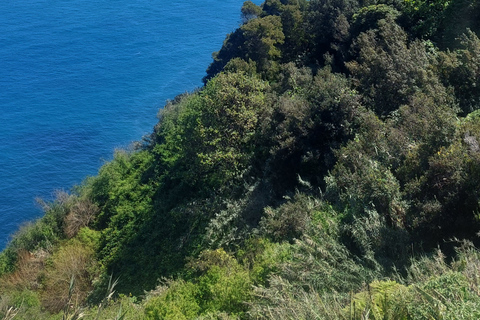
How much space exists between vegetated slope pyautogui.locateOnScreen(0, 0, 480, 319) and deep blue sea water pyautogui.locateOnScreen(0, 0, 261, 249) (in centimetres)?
1065

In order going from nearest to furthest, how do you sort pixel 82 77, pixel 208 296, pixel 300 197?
1. pixel 208 296
2. pixel 300 197
3. pixel 82 77

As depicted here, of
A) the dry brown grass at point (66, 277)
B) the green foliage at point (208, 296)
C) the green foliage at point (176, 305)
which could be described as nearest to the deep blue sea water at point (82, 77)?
the dry brown grass at point (66, 277)

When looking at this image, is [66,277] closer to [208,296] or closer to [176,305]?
[176,305]

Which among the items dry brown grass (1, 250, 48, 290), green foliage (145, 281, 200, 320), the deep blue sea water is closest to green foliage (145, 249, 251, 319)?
green foliage (145, 281, 200, 320)

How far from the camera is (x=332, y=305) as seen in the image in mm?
8273

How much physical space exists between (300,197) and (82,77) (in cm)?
4028

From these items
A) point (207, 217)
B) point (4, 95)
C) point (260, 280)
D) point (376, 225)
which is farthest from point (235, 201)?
point (4, 95)

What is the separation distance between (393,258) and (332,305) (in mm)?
3236

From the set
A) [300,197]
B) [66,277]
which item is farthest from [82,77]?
[300,197]

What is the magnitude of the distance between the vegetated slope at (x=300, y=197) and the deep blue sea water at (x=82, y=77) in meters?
10.7

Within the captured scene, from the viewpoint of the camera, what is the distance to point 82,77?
4812cm

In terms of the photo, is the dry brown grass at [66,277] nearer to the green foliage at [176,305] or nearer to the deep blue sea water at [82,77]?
the green foliage at [176,305]

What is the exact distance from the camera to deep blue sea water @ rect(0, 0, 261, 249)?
3641 centimetres

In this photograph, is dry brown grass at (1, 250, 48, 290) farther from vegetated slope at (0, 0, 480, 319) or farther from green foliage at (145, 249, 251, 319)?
green foliage at (145, 249, 251, 319)
